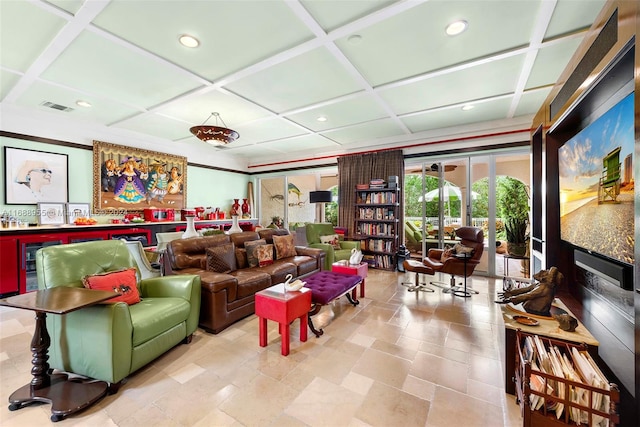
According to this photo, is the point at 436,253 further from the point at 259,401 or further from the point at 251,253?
the point at 259,401

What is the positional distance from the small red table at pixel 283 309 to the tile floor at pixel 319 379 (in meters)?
0.14

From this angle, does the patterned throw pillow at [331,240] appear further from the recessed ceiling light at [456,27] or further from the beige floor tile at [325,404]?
the recessed ceiling light at [456,27]

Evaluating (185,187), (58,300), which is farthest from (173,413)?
(185,187)

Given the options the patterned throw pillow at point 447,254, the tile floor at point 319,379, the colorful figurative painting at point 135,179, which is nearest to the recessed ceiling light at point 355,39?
the tile floor at point 319,379

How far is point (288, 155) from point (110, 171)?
3.92m

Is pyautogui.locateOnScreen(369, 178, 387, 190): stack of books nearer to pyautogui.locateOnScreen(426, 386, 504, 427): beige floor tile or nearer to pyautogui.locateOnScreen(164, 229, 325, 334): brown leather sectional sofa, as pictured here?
pyautogui.locateOnScreen(164, 229, 325, 334): brown leather sectional sofa

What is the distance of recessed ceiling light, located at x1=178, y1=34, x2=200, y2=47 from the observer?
228 cm

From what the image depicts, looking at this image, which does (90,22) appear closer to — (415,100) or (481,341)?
(415,100)

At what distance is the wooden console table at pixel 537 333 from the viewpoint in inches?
62.1

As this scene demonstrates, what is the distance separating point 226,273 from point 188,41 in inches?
98.0

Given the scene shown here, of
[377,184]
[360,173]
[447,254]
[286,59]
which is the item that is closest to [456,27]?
[286,59]

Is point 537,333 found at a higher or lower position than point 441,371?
higher

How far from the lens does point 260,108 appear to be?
3916 mm

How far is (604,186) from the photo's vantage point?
1.68 metres
